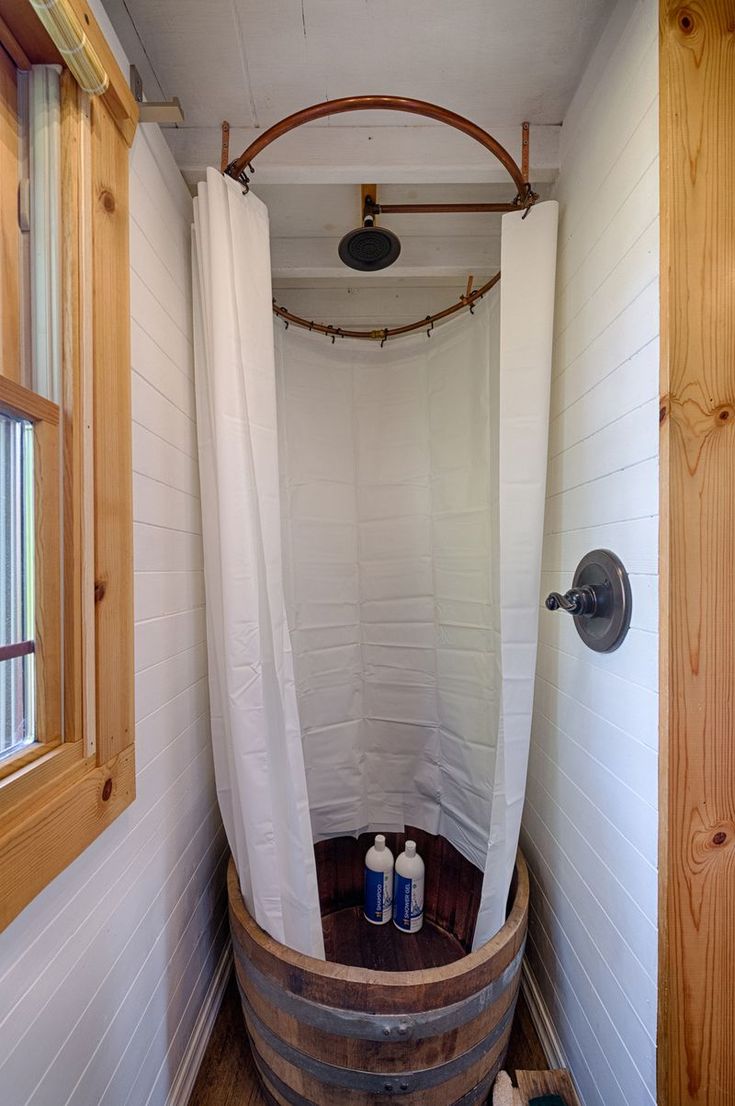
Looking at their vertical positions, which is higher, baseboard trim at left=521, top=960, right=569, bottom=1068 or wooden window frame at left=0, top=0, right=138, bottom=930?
wooden window frame at left=0, top=0, right=138, bottom=930

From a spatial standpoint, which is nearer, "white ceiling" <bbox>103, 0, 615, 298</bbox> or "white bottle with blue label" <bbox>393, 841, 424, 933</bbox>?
"white ceiling" <bbox>103, 0, 615, 298</bbox>

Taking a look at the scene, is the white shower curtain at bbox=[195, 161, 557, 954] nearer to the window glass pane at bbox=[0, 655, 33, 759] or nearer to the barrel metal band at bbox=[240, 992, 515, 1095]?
the barrel metal band at bbox=[240, 992, 515, 1095]

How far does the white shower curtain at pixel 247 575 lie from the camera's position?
38.4 inches

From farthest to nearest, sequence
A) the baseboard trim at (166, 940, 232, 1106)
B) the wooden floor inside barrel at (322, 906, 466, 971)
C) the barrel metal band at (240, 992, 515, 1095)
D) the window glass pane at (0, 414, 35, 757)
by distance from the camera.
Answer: the wooden floor inside barrel at (322, 906, 466, 971) < the baseboard trim at (166, 940, 232, 1106) < the barrel metal band at (240, 992, 515, 1095) < the window glass pane at (0, 414, 35, 757)

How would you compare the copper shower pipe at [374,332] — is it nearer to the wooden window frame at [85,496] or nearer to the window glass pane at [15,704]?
the wooden window frame at [85,496]

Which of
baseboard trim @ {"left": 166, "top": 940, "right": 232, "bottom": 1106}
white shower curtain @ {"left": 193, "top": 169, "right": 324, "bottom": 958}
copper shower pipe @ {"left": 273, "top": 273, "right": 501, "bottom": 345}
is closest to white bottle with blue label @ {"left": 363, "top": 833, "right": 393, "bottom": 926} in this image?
white shower curtain @ {"left": 193, "top": 169, "right": 324, "bottom": 958}

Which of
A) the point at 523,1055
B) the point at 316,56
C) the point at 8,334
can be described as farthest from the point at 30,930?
the point at 316,56

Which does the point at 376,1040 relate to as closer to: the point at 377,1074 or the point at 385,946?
the point at 377,1074

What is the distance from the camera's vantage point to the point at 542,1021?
1.08 m

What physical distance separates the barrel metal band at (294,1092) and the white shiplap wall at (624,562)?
0.18 meters

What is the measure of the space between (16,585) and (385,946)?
4.50 ft

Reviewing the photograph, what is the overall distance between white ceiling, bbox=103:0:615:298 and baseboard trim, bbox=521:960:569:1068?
6.61 feet

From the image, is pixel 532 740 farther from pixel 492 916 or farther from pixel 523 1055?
pixel 523 1055

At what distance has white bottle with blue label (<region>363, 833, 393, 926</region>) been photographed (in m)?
1.33
